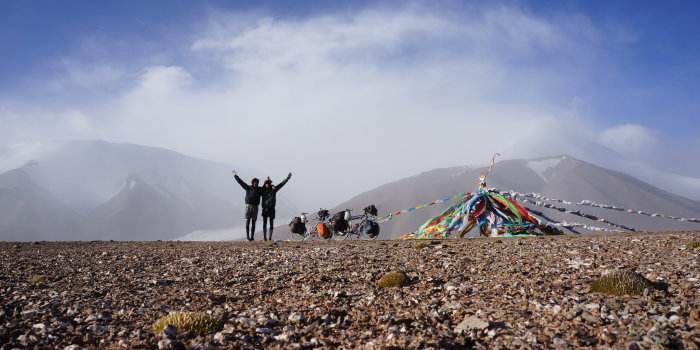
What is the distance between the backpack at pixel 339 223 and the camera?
3228 cm

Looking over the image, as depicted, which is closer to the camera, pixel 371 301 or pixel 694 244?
pixel 371 301

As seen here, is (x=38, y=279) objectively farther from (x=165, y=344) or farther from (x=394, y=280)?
(x=394, y=280)

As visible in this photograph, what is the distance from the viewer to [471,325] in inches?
324

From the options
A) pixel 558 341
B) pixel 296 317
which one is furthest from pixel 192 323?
pixel 558 341

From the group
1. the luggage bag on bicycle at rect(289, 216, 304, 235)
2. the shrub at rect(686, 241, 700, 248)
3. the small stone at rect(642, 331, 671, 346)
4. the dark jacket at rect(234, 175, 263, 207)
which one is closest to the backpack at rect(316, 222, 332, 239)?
the luggage bag on bicycle at rect(289, 216, 304, 235)

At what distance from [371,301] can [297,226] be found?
79.2 ft

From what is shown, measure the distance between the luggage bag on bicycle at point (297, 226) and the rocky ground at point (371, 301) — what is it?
1592 centimetres

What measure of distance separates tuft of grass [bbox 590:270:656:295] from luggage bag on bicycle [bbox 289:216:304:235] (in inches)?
1007

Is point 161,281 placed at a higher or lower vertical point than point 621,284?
lower

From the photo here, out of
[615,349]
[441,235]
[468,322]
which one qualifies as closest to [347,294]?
[468,322]

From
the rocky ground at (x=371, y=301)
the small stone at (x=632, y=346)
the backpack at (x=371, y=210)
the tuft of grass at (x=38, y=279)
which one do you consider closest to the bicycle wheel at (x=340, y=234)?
the backpack at (x=371, y=210)

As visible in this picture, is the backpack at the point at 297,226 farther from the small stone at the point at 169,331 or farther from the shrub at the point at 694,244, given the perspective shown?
the small stone at the point at 169,331

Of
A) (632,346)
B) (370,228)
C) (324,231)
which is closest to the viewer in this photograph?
(632,346)

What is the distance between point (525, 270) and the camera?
13266mm
